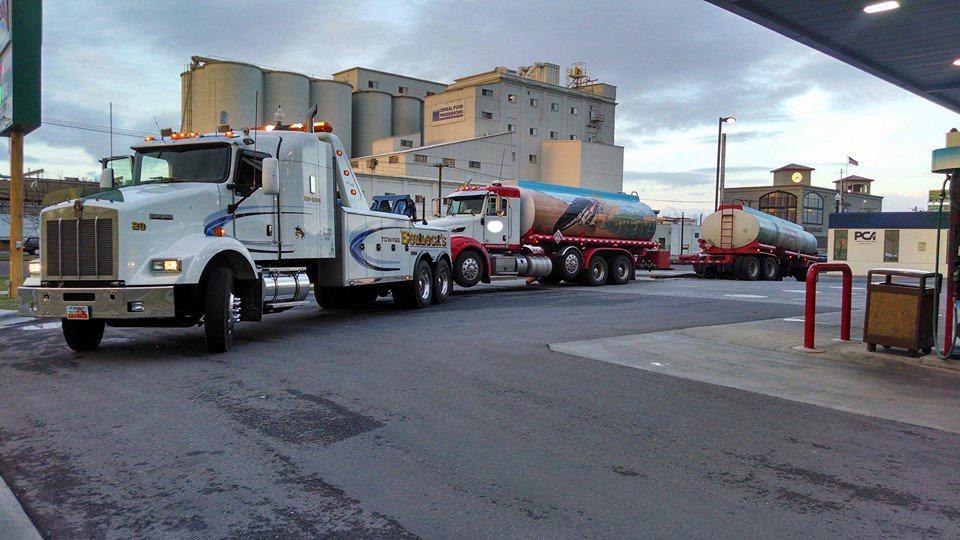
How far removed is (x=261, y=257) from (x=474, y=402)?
5.04 m

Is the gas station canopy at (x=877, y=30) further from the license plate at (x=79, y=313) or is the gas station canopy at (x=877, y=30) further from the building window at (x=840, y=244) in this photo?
the building window at (x=840, y=244)

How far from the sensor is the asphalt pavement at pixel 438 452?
12.1ft

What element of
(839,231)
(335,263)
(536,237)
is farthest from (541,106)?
(335,263)

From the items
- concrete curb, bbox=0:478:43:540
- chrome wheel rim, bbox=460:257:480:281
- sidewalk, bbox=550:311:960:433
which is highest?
chrome wheel rim, bbox=460:257:480:281

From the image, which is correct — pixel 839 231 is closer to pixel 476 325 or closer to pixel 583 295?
pixel 583 295

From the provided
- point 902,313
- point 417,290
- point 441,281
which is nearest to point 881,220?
point 441,281

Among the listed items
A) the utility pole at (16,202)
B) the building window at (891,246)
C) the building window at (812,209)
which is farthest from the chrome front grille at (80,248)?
the building window at (812,209)

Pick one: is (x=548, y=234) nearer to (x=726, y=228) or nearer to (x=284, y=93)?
(x=726, y=228)

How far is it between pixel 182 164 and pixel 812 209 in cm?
8406

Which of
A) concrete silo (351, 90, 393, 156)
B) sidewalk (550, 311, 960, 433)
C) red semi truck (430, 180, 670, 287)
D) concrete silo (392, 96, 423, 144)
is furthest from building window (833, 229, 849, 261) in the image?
sidewalk (550, 311, 960, 433)

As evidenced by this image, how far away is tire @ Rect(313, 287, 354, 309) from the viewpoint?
548 inches

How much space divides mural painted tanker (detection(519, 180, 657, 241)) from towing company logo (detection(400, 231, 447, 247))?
643 centimetres

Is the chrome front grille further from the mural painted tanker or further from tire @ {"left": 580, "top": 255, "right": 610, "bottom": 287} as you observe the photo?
tire @ {"left": 580, "top": 255, "right": 610, "bottom": 287}

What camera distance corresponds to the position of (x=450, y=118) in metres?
58.2
